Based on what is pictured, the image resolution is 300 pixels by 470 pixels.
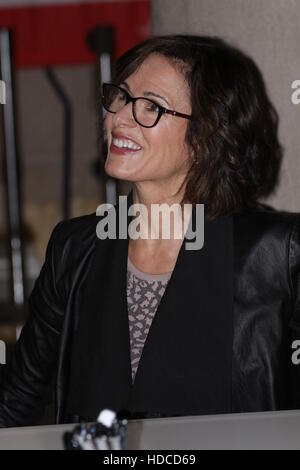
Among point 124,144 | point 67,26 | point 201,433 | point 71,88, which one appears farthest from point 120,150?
point 71,88

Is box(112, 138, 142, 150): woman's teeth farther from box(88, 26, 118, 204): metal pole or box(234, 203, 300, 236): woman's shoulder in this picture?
box(88, 26, 118, 204): metal pole

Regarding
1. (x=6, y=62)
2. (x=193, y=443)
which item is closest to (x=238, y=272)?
(x=193, y=443)

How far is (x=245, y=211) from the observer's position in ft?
5.98

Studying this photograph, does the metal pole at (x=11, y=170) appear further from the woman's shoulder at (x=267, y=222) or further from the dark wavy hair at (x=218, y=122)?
the woman's shoulder at (x=267, y=222)

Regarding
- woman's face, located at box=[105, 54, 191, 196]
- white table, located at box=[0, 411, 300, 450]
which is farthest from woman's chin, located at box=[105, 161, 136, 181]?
white table, located at box=[0, 411, 300, 450]

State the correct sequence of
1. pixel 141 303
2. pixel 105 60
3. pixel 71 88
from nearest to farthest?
pixel 141 303 → pixel 105 60 → pixel 71 88

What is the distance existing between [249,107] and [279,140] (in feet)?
0.81

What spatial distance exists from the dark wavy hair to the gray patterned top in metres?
0.20

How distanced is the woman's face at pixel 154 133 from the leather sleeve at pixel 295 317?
0.32 metres

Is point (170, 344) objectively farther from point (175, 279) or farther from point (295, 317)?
point (295, 317)

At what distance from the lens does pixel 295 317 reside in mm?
1662

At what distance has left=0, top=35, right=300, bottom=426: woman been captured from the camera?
165cm

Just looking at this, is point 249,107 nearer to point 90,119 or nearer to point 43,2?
point 43,2

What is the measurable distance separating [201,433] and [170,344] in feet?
1.35
